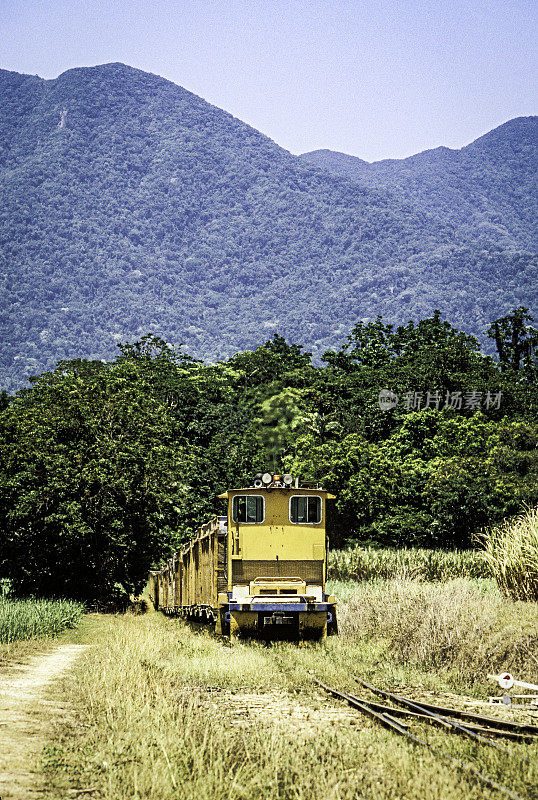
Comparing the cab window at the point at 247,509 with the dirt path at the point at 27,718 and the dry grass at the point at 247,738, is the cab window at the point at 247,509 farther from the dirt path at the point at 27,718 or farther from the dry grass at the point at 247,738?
the dirt path at the point at 27,718

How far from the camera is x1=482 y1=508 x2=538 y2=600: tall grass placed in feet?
54.7

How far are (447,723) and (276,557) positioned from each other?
990 centimetres

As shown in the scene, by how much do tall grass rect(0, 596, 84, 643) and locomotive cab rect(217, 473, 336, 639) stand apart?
535 cm

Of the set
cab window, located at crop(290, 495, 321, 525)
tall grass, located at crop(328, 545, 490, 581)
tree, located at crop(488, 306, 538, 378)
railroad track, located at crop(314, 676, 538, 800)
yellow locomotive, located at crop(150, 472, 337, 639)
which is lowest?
tall grass, located at crop(328, 545, 490, 581)

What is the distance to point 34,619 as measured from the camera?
22.0 metres

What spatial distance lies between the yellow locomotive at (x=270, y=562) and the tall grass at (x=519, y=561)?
11.7 ft

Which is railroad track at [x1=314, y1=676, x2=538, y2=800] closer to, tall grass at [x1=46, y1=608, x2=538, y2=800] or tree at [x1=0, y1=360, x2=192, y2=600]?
tall grass at [x1=46, y1=608, x2=538, y2=800]

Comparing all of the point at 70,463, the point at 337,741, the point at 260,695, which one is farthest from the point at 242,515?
the point at 70,463

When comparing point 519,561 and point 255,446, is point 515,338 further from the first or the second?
point 519,561

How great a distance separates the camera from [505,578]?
1761 centimetres

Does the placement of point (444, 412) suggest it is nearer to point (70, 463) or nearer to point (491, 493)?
point (491, 493)

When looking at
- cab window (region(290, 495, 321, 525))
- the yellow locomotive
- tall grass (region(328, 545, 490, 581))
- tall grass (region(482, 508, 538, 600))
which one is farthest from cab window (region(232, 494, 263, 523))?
tall grass (region(328, 545, 490, 581))

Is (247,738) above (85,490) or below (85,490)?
below

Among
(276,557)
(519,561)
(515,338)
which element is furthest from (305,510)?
(515,338)
